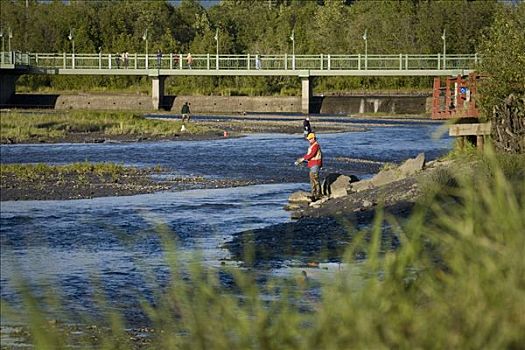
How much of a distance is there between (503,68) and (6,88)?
60742 mm

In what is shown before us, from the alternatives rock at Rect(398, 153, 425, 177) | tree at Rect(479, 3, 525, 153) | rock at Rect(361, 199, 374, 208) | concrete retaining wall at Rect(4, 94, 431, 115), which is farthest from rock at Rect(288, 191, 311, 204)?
concrete retaining wall at Rect(4, 94, 431, 115)

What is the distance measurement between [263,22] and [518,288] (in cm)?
13027

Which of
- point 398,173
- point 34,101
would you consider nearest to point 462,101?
point 398,173

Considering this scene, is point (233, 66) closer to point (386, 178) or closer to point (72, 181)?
point (72, 181)

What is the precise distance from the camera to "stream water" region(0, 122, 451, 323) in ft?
50.4

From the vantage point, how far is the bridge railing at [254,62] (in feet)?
261

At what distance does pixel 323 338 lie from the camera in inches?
179

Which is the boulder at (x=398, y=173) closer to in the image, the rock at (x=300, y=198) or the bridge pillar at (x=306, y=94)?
the rock at (x=300, y=198)

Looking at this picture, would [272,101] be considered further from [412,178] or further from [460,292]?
[460,292]

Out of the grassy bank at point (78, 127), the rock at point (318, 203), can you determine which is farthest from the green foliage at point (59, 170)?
the grassy bank at point (78, 127)

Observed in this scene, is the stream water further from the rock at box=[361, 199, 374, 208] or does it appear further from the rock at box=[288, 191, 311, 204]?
the rock at box=[361, 199, 374, 208]

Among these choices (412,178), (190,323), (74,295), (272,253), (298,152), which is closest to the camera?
(190,323)

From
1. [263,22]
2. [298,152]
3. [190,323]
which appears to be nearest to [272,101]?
[298,152]

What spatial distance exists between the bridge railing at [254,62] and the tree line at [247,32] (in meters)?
4.29
